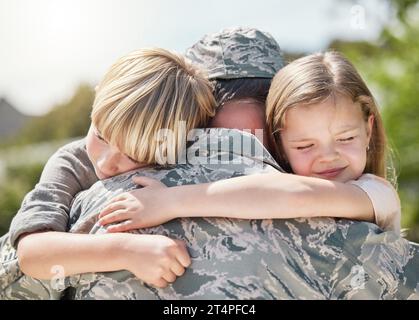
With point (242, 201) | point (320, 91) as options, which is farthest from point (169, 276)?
point (320, 91)

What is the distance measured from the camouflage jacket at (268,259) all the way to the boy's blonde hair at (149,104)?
19 centimetres

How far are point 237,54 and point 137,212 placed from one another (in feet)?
2.59

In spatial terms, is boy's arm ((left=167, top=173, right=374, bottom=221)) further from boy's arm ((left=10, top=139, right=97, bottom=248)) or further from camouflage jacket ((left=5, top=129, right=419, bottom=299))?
boy's arm ((left=10, top=139, right=97, bottom=248))

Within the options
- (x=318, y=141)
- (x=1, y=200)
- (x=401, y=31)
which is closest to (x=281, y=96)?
(x=318, y=141)

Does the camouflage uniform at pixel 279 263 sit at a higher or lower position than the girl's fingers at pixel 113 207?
lower

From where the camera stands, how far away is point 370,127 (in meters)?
2.58

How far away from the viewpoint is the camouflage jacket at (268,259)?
1865 mm

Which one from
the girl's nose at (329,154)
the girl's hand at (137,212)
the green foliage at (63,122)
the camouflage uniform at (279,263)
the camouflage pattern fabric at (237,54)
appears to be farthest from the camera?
the green foliage at (63,122)

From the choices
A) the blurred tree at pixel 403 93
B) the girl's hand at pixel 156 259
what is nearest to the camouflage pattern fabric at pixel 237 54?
the girl's hand at pixel 156 259

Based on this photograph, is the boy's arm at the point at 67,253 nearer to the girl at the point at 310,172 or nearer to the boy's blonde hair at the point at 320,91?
the girl at the point at 310,172

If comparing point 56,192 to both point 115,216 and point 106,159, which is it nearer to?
point 106,159

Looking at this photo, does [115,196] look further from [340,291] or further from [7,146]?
[7,146]

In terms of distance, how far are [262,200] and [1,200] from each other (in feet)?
31.8

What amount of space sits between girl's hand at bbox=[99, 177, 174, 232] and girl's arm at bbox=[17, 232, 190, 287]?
4cm
